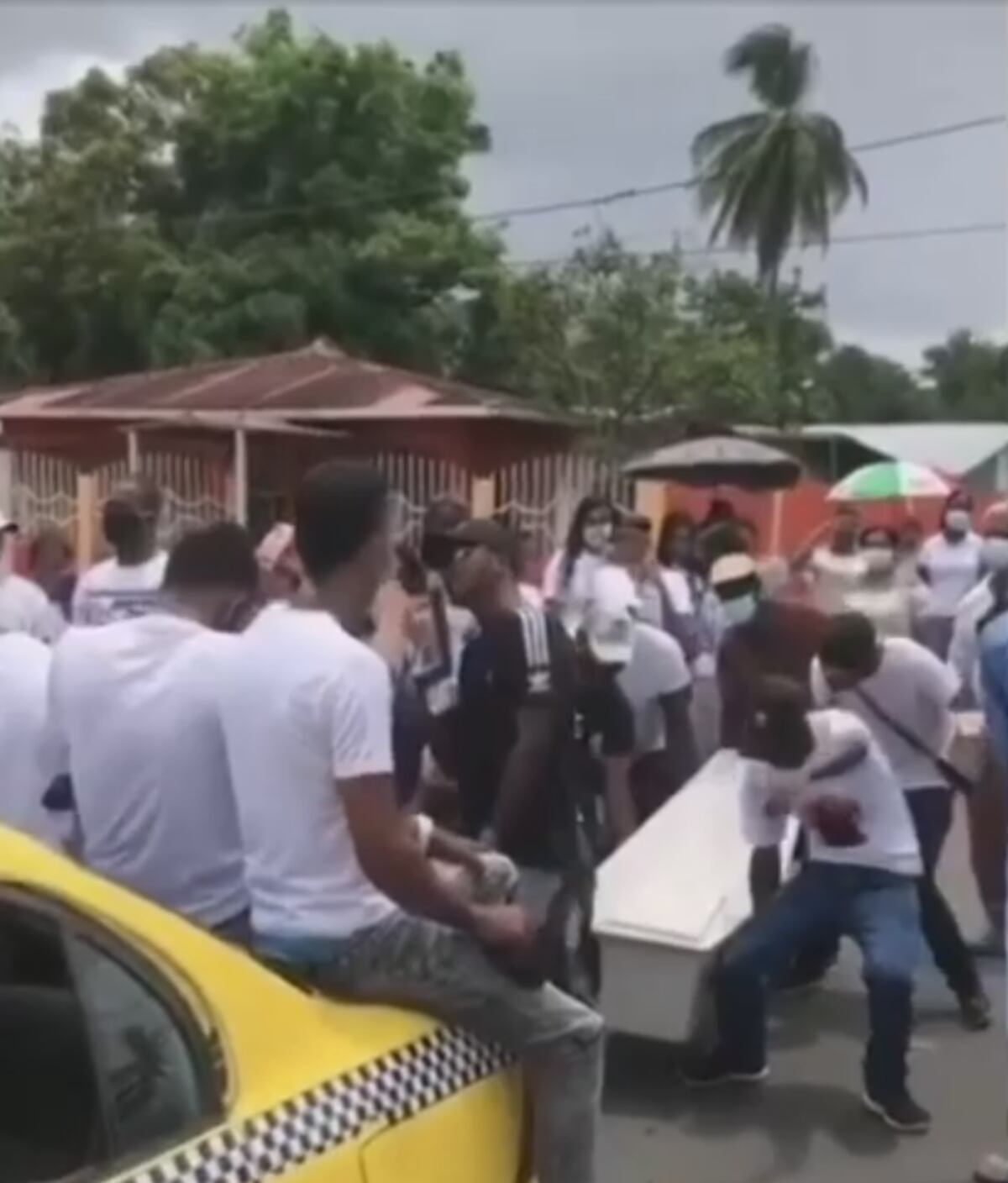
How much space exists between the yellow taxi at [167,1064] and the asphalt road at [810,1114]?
305 cm

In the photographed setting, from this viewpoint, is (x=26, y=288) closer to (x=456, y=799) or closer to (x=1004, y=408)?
(x=456, y=799)

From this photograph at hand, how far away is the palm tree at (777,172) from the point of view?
55.3 meters

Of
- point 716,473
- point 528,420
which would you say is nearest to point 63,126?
point 528,420

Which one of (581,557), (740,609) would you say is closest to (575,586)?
(581,557)

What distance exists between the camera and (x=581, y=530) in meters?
11.5

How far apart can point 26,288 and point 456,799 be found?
3142cm

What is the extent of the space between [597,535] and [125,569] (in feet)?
11.7

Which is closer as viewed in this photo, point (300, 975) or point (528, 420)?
point (300, 975)

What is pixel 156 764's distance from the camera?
500 cm

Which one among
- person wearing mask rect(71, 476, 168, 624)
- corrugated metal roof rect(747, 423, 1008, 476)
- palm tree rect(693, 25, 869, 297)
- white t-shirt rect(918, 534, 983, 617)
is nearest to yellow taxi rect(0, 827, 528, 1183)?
person wearing mask rect(71, 476, 168, 624)

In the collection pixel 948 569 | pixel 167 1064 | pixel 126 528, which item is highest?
pixel 126 528

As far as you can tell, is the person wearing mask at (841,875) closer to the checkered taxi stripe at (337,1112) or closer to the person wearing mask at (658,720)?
the person wearing mask at (658,720)

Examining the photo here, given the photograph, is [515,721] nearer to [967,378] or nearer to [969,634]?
[969,634]

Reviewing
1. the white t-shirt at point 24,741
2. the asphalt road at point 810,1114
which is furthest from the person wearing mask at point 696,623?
the white t-shirt at point 24,741
